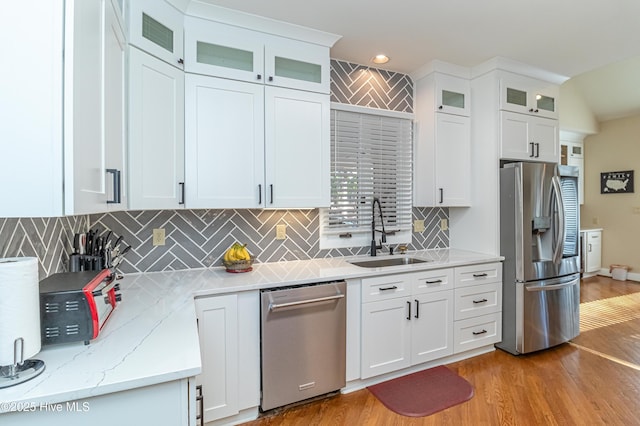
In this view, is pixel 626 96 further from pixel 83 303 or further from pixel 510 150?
pixel 83 303

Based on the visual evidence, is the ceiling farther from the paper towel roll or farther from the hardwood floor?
the hardwood floor

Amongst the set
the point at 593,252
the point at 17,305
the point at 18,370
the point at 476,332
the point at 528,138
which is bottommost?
the point at 476,332

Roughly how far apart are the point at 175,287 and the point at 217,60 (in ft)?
4.87

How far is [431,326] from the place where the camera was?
2623 millimetres

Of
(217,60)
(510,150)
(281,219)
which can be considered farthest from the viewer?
(510,150)

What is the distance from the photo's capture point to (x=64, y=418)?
2.90ft

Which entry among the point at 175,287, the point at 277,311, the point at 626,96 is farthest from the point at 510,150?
the point at 626,96

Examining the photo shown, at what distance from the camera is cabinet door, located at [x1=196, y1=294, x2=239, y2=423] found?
1858 mm

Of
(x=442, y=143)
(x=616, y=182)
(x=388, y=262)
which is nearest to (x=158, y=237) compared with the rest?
(x=388, y=262)

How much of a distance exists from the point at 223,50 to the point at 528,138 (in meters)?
2.85

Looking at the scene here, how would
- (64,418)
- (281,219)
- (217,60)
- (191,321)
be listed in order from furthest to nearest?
(281,219)
(217,60)
(191,321)
(64,418)

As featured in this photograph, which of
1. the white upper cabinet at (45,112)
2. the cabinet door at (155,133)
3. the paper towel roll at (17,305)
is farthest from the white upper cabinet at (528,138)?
the paper towel roll at (17,305)

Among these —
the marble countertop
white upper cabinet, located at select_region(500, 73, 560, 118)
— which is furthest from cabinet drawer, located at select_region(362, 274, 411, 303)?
white upper cabinet, located at select_region(500, 73, 560, 118)

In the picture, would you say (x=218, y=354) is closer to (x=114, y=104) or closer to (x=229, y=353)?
(x=229, y=353)
